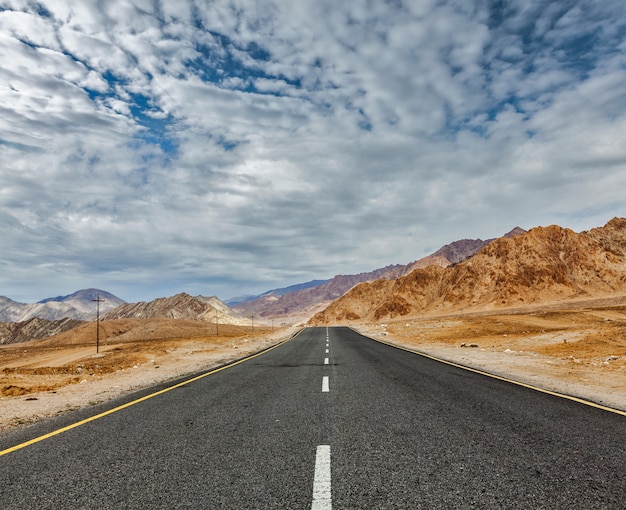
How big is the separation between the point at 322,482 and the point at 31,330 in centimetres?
15506

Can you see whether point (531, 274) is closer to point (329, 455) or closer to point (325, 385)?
point (325, 385)

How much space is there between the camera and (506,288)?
94500 mm

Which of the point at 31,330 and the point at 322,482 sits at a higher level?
the point at 322,482

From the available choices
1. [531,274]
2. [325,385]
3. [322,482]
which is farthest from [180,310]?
[322,482]

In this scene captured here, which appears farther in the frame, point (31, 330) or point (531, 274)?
point (31, 330)

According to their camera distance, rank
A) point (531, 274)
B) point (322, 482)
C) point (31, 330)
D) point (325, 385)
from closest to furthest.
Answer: point (322, 482) < point (325, 385) < point (531, 274) < point (31, 330)

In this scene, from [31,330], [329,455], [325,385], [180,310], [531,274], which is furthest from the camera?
[180,310]

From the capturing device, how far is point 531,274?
96.4 m

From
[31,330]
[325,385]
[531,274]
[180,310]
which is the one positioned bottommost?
[31,330]

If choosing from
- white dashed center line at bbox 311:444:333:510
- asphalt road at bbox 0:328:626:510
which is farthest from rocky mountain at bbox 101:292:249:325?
white dashed center line at bbox 311:444:333:510

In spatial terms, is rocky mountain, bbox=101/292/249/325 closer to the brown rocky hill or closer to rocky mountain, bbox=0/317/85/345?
rocky mountain, bbox=0/317/85/345

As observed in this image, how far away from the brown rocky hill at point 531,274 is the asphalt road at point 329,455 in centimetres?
9280

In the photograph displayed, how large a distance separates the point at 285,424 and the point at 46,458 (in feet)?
10.6

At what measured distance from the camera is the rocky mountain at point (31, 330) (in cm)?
12438
